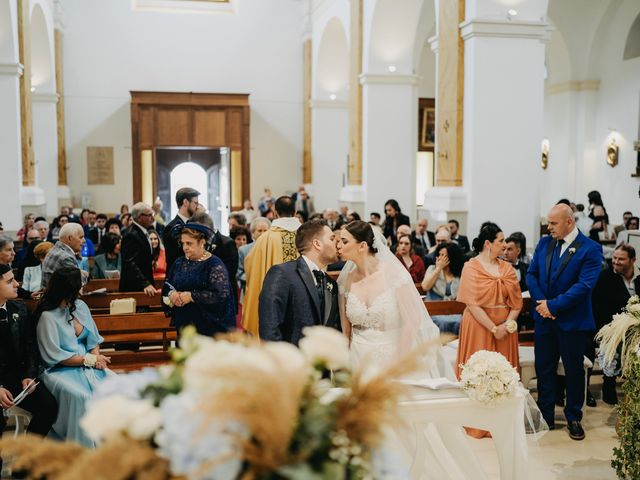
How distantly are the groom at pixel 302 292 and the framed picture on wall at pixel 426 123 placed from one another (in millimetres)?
16660

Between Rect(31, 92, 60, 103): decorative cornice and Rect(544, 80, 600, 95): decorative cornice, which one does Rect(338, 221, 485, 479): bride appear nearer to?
Rect(544, 80, 600, 95): decorative cornice

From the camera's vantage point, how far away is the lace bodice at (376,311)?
4.55 metres

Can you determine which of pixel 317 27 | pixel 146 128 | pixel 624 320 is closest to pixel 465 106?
pixel 624 320

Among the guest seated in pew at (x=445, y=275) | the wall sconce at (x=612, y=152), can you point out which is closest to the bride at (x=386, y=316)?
the guest seated in pew at (x=445, y=275)

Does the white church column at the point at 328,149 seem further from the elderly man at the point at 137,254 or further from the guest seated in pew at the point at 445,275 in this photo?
the guest seated in pew at the point at 445,275

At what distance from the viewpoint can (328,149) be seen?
2014 cm

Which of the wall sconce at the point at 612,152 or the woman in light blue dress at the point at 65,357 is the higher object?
the wall sconce at the point at 612,152

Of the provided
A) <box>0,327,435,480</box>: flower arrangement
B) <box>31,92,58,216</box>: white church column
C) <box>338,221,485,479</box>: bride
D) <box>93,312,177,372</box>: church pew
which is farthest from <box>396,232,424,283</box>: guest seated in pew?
<box>31,92,58,216</box>: white church column

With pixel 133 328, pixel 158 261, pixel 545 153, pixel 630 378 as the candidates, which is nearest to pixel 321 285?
pixel 630 378

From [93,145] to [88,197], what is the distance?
141cm

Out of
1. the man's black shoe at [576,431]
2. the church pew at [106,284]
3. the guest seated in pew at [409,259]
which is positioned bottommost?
the man's black shoe at [576,431]

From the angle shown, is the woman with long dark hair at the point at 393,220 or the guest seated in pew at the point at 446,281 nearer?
the guest seated in pew at the point at 446,281

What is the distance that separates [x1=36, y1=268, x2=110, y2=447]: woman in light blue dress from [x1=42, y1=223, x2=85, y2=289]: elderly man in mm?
1573

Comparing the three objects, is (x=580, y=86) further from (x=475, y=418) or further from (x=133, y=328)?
(x=475, y=418)
